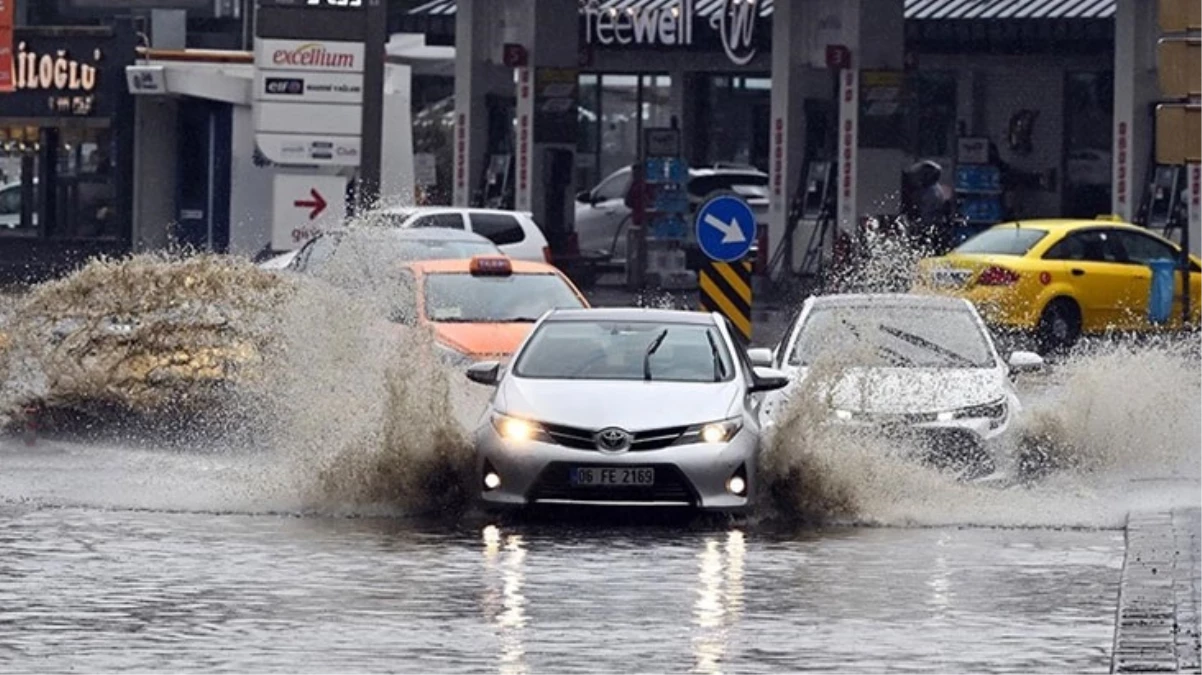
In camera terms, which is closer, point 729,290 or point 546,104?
point 729,290

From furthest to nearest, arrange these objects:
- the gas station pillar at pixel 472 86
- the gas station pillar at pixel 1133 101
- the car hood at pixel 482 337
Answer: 1. the gas station pillar at pixel 472 86
2. the gas station pillar at pixel 1133 101
3. the car hood at pixel 482 337

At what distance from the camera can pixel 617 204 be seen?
5478 cm

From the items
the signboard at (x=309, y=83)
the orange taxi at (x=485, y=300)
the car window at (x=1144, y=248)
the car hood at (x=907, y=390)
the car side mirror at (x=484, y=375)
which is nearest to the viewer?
the car side mirror at (x=484, y=375)

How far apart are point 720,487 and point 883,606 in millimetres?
3681

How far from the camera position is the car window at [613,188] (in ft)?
182

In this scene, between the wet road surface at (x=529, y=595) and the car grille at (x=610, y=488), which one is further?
the car grille at (x=610, y=488)

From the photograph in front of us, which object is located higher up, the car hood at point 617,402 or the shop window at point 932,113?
the shop window at point 932,113

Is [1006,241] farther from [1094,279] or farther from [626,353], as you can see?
[626,353]

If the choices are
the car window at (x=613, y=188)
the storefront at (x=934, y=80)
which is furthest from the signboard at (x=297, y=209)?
the car window at (x=613, y=188)

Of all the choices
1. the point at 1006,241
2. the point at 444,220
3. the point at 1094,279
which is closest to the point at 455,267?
the point at 1006,241

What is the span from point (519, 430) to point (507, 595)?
358 cm

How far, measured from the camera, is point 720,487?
57.6 feet

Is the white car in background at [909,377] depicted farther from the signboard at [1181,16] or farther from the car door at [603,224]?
the car door at [603,224]

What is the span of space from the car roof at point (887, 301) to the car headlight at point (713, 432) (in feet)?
12.4
